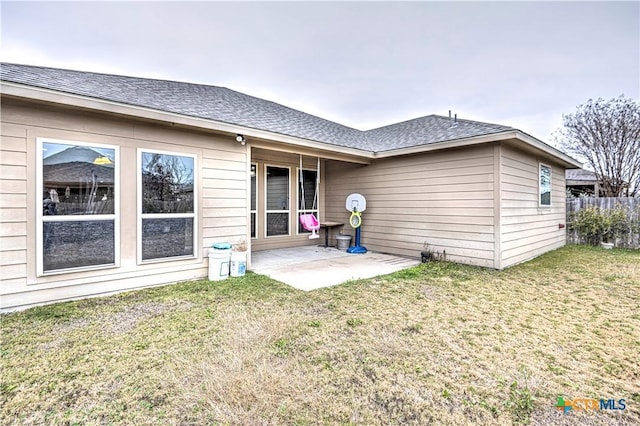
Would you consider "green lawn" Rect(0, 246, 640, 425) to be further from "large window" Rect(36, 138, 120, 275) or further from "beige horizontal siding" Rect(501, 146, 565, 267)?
"beige horizontal siding" Rect(501, 146, 565, 267)

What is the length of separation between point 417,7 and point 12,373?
1025 centimetres

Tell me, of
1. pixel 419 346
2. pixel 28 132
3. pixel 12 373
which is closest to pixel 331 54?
pixel 28 132

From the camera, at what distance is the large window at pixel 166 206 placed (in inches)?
164

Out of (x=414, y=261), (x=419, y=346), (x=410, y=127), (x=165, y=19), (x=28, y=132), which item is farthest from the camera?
(x=410, y=127)

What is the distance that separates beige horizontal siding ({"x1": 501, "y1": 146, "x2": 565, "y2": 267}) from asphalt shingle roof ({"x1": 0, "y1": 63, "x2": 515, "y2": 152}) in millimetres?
936

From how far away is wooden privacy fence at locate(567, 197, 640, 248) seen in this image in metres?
8.20

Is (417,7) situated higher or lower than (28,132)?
higher

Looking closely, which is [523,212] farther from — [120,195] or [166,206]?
[120,195]

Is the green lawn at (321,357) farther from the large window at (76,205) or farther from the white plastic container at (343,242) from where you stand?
the white plastic container at (343,242)

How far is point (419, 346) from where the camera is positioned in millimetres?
2559

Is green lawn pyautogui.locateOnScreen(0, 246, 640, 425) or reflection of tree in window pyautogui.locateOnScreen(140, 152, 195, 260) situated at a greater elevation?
reflection of tree in window pyautogui.locateOnScreen(140, 152, 195, 260)

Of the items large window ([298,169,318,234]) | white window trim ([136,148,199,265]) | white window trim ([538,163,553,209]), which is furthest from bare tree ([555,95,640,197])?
white window trim ([136,148,199,265])

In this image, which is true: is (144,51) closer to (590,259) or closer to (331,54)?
(331,54)

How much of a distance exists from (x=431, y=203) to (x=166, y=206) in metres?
5.16
